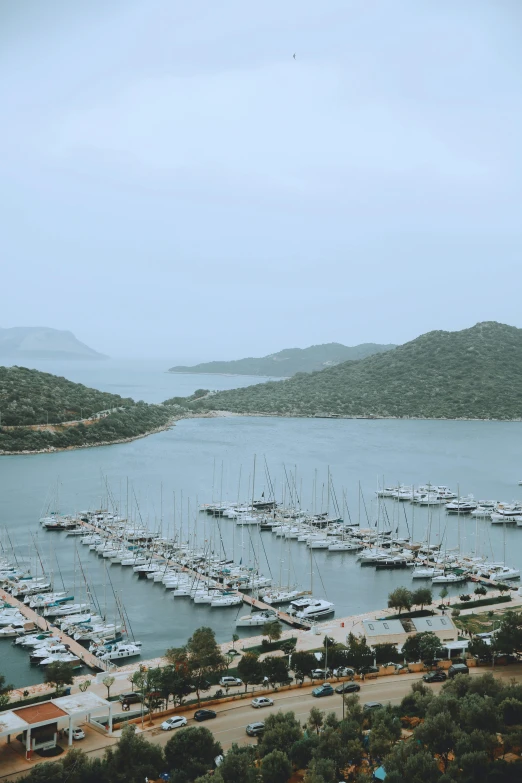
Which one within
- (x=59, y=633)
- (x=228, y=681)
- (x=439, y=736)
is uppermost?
(x=439, y=736)

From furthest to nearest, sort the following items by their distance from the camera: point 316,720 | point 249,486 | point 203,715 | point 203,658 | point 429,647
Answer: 1. point 249,486
2. point 429,647
3. point 203,658
4. point 203,715
5. point 316,720

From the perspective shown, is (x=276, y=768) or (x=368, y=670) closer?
(x=276, y=768)

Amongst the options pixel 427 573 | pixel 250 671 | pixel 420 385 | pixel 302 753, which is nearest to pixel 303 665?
pixel 250 671

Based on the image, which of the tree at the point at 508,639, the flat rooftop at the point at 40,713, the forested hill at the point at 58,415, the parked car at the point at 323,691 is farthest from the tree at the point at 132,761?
the forested hill at the point at 58,415

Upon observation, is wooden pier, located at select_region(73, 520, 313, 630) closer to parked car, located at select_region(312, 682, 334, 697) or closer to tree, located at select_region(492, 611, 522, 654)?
parked car, located at select_region(312, 682, 334, 697)

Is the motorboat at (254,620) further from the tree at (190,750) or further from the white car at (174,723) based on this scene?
the tree at (190,750)

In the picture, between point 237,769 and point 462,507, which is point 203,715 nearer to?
point 237,769

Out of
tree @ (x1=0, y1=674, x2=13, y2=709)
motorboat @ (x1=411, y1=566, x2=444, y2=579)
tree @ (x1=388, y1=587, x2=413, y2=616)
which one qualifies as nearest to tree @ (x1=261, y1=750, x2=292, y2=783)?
tree @ (x1=0, y1=674, x2=13, y2=709)
